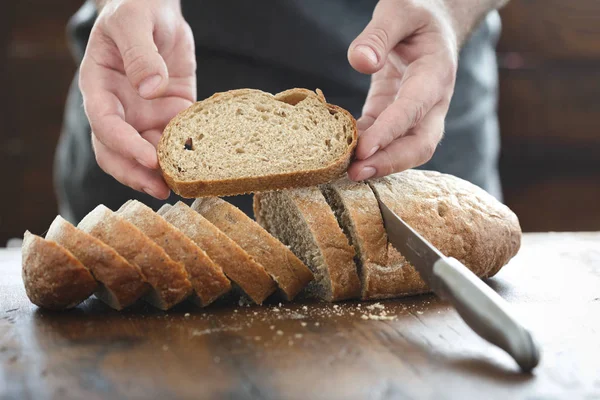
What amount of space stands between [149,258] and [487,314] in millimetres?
1052

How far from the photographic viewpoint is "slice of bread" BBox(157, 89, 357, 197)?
8.16ft

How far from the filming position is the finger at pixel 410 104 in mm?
2475

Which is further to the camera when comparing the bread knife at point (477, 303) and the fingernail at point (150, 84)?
the fingernail at point (150, 84)

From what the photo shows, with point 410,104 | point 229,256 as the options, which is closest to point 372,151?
point 410,104

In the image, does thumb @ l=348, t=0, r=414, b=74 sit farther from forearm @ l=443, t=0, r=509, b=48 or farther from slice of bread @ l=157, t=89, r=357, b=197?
forearm @ l=443, t=0, r=509, b=48

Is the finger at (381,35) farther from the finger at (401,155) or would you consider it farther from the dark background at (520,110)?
the dark background at (520,110)

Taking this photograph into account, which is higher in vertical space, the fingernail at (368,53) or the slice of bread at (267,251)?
the fingernail at (368,53)

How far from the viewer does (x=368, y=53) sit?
96.5 inches

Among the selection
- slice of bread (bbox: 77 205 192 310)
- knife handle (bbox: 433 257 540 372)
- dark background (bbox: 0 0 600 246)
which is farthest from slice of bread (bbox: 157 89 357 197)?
dark background (bbox: 0 0 600 246)

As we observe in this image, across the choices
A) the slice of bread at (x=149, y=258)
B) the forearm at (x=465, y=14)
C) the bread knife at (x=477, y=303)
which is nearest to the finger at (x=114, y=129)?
the slice of bread at (x=149, y=258)

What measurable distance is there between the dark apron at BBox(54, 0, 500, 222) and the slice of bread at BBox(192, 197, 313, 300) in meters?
1.36

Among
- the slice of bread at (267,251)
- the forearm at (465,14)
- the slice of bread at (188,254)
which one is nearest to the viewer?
the slice of bread at (188,254)

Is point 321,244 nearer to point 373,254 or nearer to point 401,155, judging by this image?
point 373,254

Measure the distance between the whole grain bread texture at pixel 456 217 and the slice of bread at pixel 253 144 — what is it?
0.24 metres
